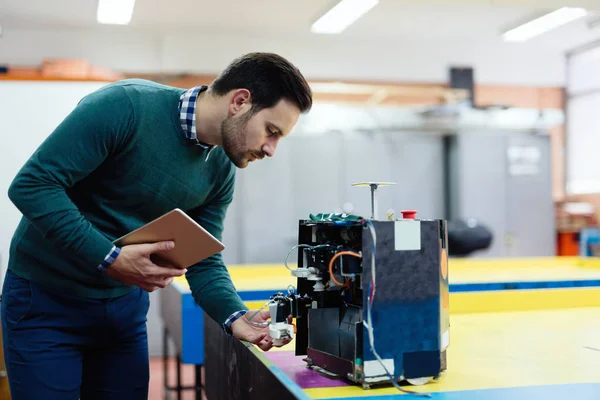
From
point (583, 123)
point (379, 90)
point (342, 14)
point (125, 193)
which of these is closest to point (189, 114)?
point (125, 193)

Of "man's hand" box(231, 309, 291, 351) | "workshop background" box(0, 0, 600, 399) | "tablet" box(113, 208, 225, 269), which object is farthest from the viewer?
"workshop background" box(0, 0, 600, 399)

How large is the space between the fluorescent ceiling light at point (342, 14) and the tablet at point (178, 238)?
12.0 feet

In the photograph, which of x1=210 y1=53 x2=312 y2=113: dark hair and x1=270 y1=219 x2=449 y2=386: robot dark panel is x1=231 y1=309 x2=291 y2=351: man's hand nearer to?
x1=270 y1=219 x2=449 y2=386: robot dark panel

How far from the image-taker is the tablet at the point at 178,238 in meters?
1.17

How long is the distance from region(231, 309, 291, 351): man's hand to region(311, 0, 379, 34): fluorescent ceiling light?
11.8 feet

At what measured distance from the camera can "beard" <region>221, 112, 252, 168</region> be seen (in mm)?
1386

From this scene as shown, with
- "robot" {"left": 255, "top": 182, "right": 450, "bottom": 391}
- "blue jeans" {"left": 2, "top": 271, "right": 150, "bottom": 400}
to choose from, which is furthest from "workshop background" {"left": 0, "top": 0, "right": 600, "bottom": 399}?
"robot" {"left": 255, "top": 182, "right": 450, "bottom": 391}

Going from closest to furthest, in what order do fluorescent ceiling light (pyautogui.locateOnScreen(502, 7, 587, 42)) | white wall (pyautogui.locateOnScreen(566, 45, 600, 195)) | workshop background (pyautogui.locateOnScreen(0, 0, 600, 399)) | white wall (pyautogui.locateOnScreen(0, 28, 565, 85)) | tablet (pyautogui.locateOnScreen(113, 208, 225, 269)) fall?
tablet (pyautogui.locateOnScreen(113, 208, 225, 269))
fluorescent ceiling light (pyautogui.locateOnScreen(502, 7, 587, 42))
workshop background (pyautogui.locateOnScreen(0, 0, 600, 399))
white wall (pyautogui.locateOnScreen(0, 28, 565, 85))
white wall (pyautogui.locateOnScreen(566, 45, 600, 195))

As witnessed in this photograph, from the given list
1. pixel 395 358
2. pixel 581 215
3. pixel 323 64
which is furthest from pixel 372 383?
pixel 581 215

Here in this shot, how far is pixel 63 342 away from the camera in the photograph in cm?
139

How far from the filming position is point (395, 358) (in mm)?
1073

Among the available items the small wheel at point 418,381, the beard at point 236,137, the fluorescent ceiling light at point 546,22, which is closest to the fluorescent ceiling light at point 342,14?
the fluorescent ceiling light at point 546,22

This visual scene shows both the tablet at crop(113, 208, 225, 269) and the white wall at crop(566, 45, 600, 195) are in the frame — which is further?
the white wall at crop(566, 45, 600, 195)

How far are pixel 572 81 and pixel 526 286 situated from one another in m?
5.80
